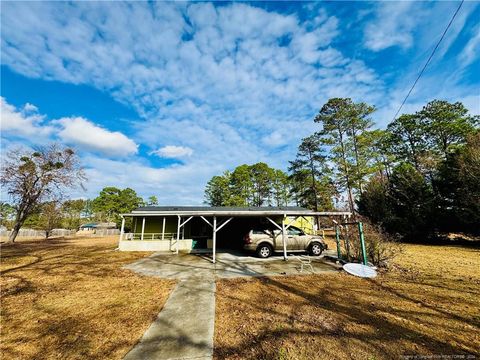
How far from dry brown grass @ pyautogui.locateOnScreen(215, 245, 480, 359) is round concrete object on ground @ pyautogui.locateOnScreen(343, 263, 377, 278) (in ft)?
1.48

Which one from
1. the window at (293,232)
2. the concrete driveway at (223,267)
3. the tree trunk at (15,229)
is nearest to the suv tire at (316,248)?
the concrete driveway at (223,267)

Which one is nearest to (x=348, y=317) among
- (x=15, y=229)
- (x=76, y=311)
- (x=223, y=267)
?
(x=223, y=267)

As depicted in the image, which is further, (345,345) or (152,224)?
(152,224)

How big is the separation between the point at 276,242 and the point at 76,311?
28.7 ft

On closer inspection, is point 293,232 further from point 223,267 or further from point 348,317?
point 348,317

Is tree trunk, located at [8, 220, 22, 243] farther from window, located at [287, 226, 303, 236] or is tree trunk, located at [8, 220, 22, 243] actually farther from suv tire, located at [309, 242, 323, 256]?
suv tire, located at [309, 242, 323, 256]

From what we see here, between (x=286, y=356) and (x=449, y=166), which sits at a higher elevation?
(x=449, y=166)

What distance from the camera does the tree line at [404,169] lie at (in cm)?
1691

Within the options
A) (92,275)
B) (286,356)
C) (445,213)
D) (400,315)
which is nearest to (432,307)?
(400,315)

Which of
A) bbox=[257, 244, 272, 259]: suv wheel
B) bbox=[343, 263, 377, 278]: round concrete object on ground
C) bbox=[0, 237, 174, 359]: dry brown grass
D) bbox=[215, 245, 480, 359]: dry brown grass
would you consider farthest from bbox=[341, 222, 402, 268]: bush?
bbox=[0, 237, 174, 359]: dry brown grass

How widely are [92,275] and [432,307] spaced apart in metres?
10.7

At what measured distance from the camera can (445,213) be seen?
18.1m

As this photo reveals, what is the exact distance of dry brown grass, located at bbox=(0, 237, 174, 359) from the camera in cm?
383

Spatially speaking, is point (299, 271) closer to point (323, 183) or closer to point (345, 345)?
point (345, 345)
